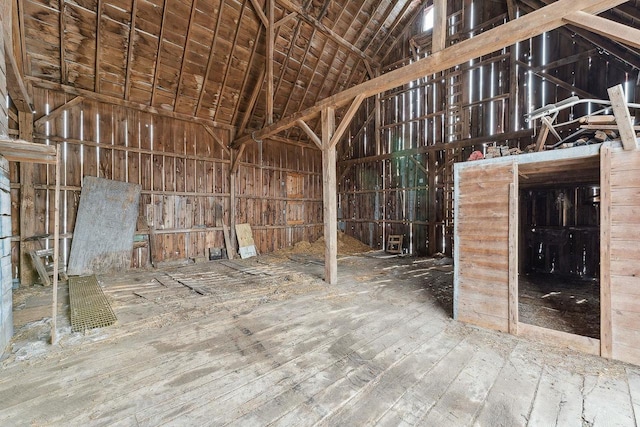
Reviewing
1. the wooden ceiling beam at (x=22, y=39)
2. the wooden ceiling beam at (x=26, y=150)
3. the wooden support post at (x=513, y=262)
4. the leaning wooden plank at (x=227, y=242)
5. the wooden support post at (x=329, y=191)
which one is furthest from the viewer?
the leaning wooden plank at (x=227, y=242)

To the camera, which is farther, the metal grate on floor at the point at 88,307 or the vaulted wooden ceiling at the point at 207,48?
the vaulted wooden ceiling at the point at 207,48

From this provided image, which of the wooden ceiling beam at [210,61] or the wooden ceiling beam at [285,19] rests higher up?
the wooden ceiling beam at [285,19]

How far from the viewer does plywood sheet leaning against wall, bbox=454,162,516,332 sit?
3.16 meters

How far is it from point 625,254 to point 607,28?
198cm

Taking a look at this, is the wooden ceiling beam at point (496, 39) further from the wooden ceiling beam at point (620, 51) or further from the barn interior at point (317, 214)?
the wooden ceiling beam at point (620, 51)

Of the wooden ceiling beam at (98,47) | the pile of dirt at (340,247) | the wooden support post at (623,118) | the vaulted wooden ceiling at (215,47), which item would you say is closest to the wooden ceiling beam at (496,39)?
the wooden support post at (623,118)

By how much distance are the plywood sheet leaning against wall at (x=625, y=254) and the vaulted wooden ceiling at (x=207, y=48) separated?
720cm

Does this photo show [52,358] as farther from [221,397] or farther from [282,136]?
[282,136]

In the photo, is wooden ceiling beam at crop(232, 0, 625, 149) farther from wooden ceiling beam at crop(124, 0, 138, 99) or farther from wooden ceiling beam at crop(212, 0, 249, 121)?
wooden ceiling beam at crop(124, 0, 138, 99)

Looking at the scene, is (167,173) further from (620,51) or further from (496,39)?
(620,51)

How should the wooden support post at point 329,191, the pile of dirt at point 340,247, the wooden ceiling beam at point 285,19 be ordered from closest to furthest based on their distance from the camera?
the wooden support post at point 329,191, the wooden ceiling beam at point 285,19, the pile of dirt at point 340,247

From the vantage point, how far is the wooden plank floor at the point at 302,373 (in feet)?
6.14

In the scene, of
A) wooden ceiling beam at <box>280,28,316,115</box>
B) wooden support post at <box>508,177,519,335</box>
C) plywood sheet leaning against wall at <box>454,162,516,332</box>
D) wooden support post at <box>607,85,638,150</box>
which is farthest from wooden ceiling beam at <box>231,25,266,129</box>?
wooden support post at <box>607,85,638,150</box>

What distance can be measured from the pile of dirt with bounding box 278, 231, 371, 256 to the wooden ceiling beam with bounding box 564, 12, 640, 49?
23.9ft
